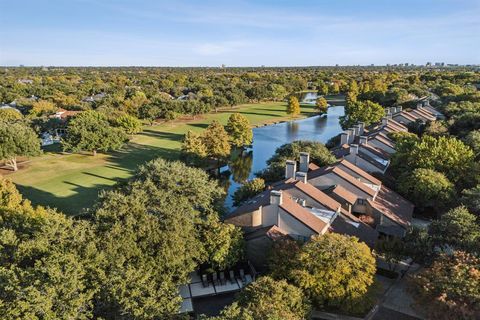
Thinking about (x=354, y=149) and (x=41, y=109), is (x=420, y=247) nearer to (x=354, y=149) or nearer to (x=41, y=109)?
(x=354, y=149)

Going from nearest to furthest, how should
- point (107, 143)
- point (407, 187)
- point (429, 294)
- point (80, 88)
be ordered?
point (429, 294) < point (407, 187) < point (107, 143) < point (80, 88)

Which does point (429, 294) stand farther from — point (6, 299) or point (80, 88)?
point (80, 88)

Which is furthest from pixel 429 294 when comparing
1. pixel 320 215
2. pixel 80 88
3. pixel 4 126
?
pixel 80 88

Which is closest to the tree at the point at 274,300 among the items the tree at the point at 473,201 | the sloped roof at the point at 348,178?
the sloped roof at the point at 348,178

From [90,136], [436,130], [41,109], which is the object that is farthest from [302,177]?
[41,109]

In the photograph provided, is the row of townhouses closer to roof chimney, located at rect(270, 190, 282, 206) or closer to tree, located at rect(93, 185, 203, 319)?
roof chimney, located at rect(270, 190, 282, 206)

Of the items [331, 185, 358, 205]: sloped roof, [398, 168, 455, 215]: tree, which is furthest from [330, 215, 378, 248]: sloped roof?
[398, 168, 455, 215]: tree
